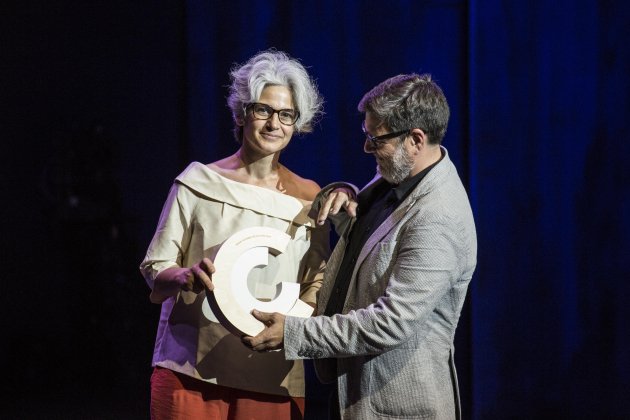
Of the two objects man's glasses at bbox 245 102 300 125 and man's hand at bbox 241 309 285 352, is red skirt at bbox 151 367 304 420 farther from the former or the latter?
man's glasses at bbox 245 102 300 125

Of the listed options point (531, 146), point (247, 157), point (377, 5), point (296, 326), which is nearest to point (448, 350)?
point (296, 326)

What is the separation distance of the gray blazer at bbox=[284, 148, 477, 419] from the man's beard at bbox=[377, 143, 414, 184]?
0.33 ft

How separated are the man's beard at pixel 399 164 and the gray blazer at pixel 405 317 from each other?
100 mm

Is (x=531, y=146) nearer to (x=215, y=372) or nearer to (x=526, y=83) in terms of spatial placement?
(x=526, y=83)

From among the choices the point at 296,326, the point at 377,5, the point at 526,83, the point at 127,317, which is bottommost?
the point at 127,317

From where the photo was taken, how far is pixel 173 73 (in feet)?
15.9

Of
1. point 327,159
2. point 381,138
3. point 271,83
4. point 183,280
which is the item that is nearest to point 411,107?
point 381,138

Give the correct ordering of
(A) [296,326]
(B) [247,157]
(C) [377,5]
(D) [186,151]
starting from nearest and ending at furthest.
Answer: (A) [296,326] < (B) [247,157] < (C) [377,5] < (D) [186,151]

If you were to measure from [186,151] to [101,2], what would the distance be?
127 centimetres

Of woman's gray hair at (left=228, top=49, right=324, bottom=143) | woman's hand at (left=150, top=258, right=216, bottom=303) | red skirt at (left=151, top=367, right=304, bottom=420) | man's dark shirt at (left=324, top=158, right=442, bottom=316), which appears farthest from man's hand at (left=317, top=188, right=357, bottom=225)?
red skirt at (left=151, top=367, right=304, bottom=420)

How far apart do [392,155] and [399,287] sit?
0.44 m

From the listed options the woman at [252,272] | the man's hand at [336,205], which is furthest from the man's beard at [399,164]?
the woman at [252,272]

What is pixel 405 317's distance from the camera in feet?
6.72

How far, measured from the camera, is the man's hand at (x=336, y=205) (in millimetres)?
2426
